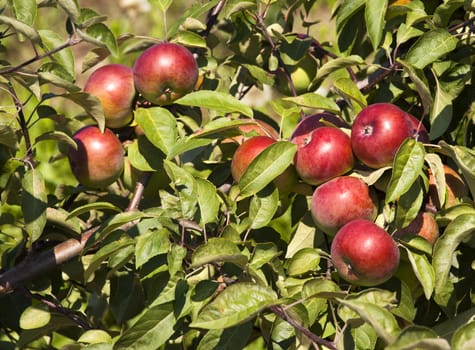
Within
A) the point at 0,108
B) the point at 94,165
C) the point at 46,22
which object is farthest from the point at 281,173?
the point at 46,22

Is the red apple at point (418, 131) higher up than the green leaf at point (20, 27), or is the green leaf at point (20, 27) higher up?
the green leaf at point (20, 27)

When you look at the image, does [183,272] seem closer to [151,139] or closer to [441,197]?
[151,139]

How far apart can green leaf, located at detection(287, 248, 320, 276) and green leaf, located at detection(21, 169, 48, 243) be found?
0.40 meters

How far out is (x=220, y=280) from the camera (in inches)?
47.2

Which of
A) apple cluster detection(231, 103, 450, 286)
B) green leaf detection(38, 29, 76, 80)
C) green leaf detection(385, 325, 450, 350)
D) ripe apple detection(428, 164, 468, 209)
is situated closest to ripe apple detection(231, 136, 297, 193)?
apple cluster detection(231, 103, 450, 286)

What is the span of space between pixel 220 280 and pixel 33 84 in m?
0.42

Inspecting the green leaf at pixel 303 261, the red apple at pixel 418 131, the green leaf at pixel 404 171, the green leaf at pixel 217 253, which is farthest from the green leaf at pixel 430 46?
the green leaf at pixel 217 253

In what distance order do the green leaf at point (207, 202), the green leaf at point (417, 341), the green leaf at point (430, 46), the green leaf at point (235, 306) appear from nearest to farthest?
the green leaf at point (417, 341) < the green leaf at point (235, 306) < the green leaf at point (207, 202) < the green leaf at point (430, 46)

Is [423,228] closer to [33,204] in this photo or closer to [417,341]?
[417,341]

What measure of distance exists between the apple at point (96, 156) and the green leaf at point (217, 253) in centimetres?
38

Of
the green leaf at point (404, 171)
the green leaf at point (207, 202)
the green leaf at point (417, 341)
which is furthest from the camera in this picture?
the green leaf at point (207, 202)

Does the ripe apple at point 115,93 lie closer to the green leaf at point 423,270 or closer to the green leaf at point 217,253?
the green leaf at point 217,253

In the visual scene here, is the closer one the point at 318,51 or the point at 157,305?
the point at 157,305

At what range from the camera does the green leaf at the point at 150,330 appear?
1091mm
